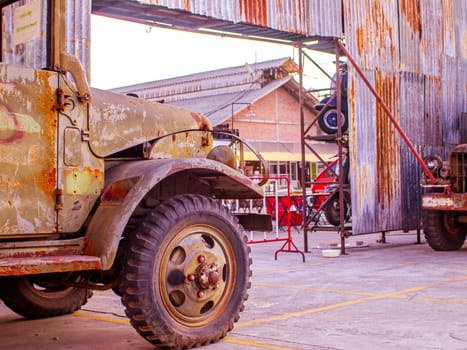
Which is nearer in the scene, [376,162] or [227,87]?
[376,162]

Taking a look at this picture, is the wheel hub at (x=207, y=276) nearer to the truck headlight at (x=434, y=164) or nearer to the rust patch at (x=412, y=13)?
the truck headlight at (x=434, y=164)

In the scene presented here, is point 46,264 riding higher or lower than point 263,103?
lower

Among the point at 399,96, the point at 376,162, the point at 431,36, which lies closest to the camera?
the point at 376,162

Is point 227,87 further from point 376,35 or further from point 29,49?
point 29,49

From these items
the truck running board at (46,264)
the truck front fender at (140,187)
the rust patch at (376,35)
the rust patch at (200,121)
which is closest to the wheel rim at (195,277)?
the truck front fender at (140,187)

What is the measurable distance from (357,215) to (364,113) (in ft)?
6.80

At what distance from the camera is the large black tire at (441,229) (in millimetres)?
13492

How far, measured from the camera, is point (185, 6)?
11.3 meters

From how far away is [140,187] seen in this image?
17.0 feet

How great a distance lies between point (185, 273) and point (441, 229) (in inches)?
358

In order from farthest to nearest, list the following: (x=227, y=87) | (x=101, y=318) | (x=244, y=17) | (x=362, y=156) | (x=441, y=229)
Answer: (x=227, y=87) → (x=362, y=156) → (x=441, y=229) → (x=244, y=17) → (x=101, y=318)

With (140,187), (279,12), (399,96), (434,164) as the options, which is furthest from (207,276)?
(399,96)

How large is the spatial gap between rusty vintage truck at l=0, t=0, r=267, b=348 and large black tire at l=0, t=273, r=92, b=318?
2.66 ft

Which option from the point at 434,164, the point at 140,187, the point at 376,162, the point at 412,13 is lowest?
the point at 140,187
